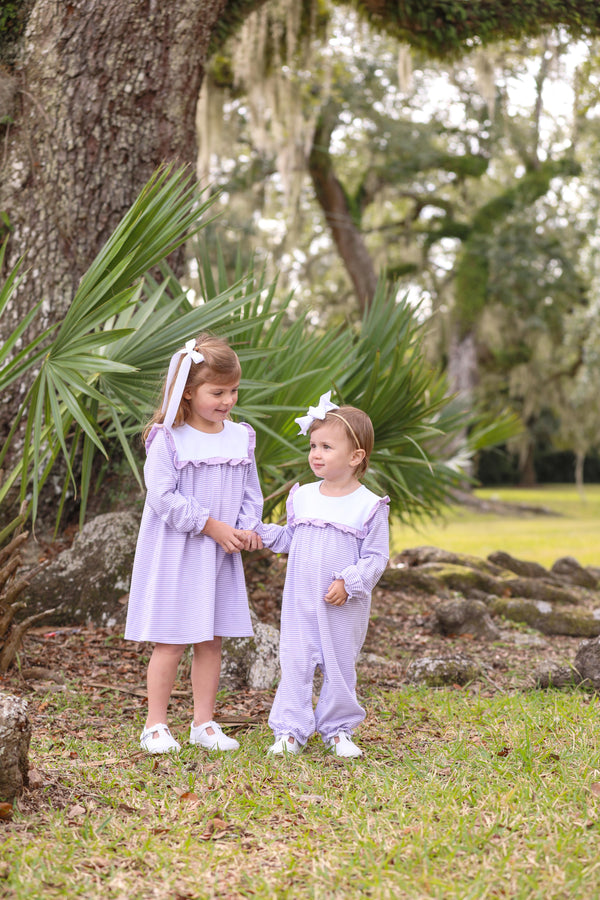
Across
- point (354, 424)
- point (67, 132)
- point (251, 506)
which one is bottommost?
point (251, 506)

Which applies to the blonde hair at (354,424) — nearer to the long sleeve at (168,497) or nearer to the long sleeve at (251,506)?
the long sleeve at (251,506)

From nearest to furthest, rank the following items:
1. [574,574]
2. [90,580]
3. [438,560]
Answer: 1. [90,580]
2. [438,560]
3. [574,574]

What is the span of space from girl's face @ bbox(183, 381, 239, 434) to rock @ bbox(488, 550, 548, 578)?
554cm

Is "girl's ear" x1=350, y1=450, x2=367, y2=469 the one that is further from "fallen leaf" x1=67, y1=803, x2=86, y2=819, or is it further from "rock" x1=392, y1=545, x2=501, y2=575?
"rock" x1=392, y1=545, x2=501, y2=575

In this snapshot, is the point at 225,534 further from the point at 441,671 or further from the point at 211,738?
the point at 441,671

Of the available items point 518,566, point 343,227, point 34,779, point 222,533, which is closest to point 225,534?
point 222,533

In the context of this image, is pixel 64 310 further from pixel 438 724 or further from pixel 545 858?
pixel 545 858

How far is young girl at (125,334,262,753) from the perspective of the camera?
3.12 m

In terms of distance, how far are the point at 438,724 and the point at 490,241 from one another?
16653 millimetres

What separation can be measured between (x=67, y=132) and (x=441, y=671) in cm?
370

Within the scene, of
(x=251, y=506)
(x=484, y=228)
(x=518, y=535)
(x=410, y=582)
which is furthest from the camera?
(x=484, y=228)

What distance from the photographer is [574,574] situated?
834 cm

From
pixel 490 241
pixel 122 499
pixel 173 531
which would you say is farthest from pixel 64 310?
pixel 490 241

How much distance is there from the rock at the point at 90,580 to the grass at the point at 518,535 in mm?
3973
